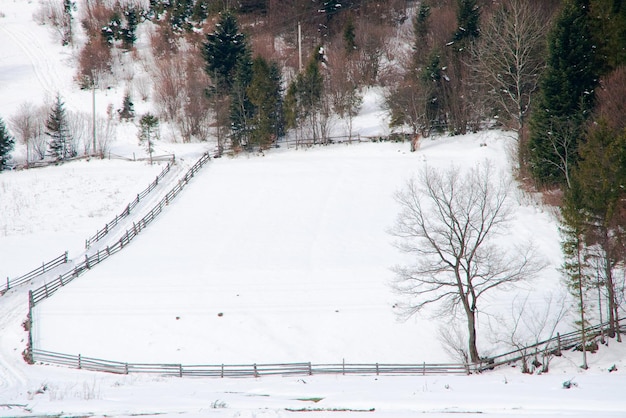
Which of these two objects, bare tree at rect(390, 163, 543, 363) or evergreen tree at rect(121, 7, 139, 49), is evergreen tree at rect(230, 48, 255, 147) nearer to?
bare tree at rect(390, 163, 543, 363)

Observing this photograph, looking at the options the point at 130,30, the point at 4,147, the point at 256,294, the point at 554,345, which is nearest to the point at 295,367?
the point at 256,294

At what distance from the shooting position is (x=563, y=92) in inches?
1357

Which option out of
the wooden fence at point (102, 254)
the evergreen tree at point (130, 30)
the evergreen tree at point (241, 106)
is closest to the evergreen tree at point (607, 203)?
the wooden fence at point (102, 254)

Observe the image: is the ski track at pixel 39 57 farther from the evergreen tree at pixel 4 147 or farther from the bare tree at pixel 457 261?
the bare tree at pixel 457 261

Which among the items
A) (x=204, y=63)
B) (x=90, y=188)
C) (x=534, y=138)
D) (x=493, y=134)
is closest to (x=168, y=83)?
(x=204, y=63)

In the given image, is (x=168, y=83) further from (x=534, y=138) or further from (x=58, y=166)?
(x=534, y=138)

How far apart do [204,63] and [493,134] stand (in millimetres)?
35091

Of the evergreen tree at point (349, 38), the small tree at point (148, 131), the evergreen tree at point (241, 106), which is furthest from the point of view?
the evergreen tree at point (349, 38)

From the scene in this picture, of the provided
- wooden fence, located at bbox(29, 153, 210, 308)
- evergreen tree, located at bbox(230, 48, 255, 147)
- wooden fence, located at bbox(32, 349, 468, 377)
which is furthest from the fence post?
evergreen tree, located at bbox(230, 48, 255, 147)

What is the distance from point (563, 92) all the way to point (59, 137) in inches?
1827

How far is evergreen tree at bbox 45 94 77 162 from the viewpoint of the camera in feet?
176

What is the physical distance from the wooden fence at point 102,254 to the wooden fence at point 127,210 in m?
1.50

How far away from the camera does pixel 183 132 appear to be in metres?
56.5

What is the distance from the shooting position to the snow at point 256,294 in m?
12.5
